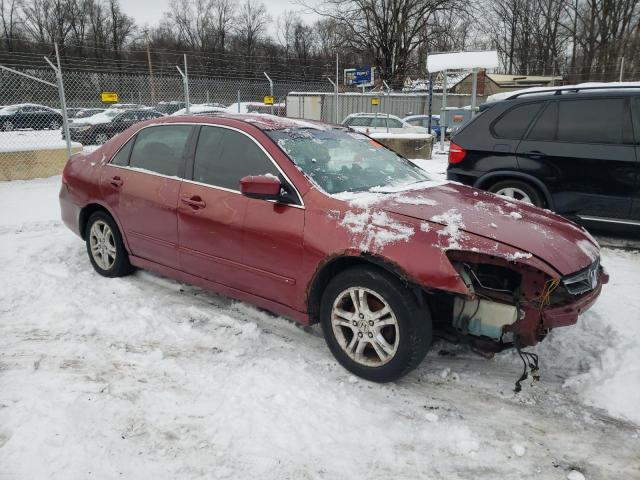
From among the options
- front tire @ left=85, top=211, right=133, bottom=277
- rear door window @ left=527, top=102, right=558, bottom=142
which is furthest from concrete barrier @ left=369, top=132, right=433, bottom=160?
front tire @ left=85, top=211, right=133, bottom=277

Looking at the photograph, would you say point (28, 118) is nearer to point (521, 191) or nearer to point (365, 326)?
point (521, 191)

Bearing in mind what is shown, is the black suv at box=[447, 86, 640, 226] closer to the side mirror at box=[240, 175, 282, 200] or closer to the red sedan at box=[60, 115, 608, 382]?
the red sedan at box=[60, 115, 608, 382]

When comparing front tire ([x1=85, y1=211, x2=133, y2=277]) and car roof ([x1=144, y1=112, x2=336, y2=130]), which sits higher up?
car roof ([x1=144, y1=112, x2=336, y2=130])

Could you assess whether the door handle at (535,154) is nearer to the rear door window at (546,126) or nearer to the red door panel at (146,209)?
the rear door window at (546,126)

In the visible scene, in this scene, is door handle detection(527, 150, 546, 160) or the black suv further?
door handle detection(527, 150, 546, 160)

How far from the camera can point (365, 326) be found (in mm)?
2938

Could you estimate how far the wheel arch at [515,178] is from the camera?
550cm

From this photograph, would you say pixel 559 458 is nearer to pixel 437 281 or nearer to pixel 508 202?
pixel 437 281

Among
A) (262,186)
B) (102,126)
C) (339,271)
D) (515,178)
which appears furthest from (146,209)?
(102,126)

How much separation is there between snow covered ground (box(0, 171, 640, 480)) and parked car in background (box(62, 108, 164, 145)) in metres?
14.4

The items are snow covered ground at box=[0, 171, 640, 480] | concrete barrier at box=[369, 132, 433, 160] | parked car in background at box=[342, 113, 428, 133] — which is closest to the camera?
snow covered ground at box=[0, 171, 640, 480]

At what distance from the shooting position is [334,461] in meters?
2.35

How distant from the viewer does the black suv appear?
203 inches

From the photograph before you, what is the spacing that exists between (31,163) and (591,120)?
31.0 ft
